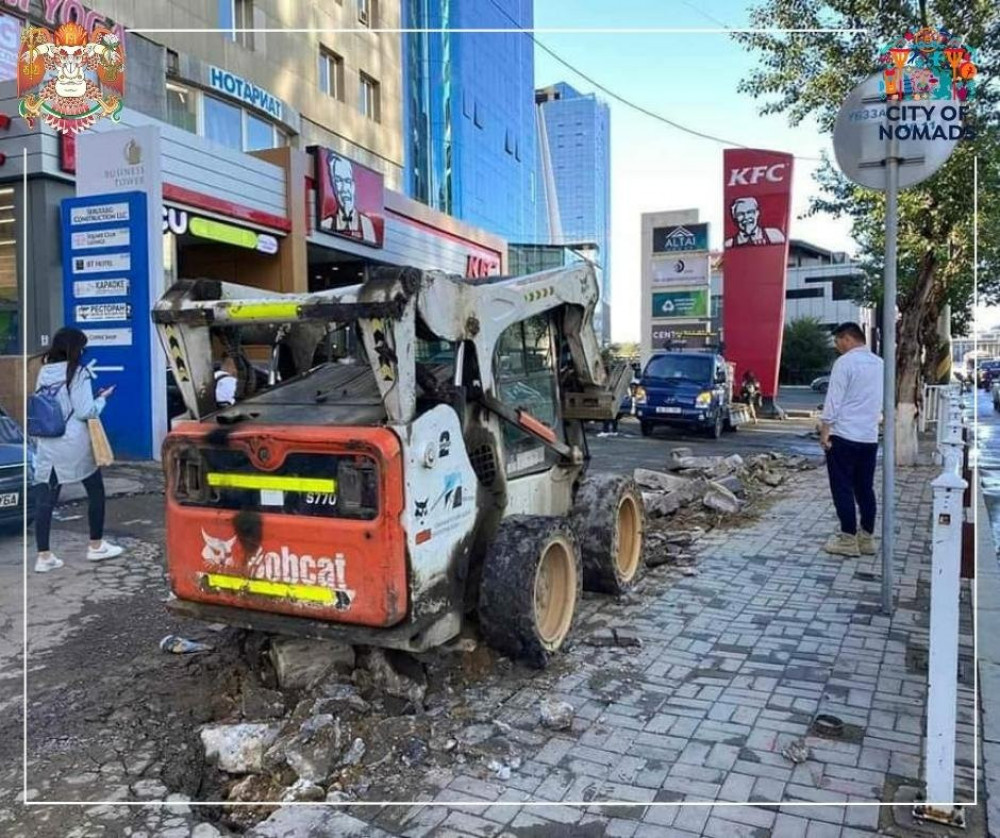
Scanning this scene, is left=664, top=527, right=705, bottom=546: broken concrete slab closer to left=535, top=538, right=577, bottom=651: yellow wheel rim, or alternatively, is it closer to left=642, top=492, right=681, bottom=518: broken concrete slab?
left=642, top=492, right=681, bottom=518: broken concrete slab

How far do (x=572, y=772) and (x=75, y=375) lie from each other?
491 centimetres

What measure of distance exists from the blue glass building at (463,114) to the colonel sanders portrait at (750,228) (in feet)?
42.6

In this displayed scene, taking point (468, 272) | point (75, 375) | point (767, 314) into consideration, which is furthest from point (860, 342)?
point (468, 272)

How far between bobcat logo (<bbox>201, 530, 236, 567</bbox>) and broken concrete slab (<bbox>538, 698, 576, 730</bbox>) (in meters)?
1.66

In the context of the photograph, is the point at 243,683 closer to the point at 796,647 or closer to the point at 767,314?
the point at 796,647

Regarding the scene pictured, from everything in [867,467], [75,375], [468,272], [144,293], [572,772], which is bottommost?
[572,772]

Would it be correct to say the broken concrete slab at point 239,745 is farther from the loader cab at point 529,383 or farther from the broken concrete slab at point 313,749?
the loader cab at point 529,383

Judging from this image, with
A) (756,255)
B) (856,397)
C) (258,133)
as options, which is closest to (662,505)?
(856,397)

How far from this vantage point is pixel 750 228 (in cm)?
2342

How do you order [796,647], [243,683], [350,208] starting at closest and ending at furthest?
[243,683] → [796,647] → [350,208]

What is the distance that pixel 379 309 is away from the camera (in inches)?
142

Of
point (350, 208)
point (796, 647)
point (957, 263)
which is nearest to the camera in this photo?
point (796, 647)

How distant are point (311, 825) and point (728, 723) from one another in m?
1.94

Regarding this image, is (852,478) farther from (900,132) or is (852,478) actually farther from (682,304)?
(682,304)
